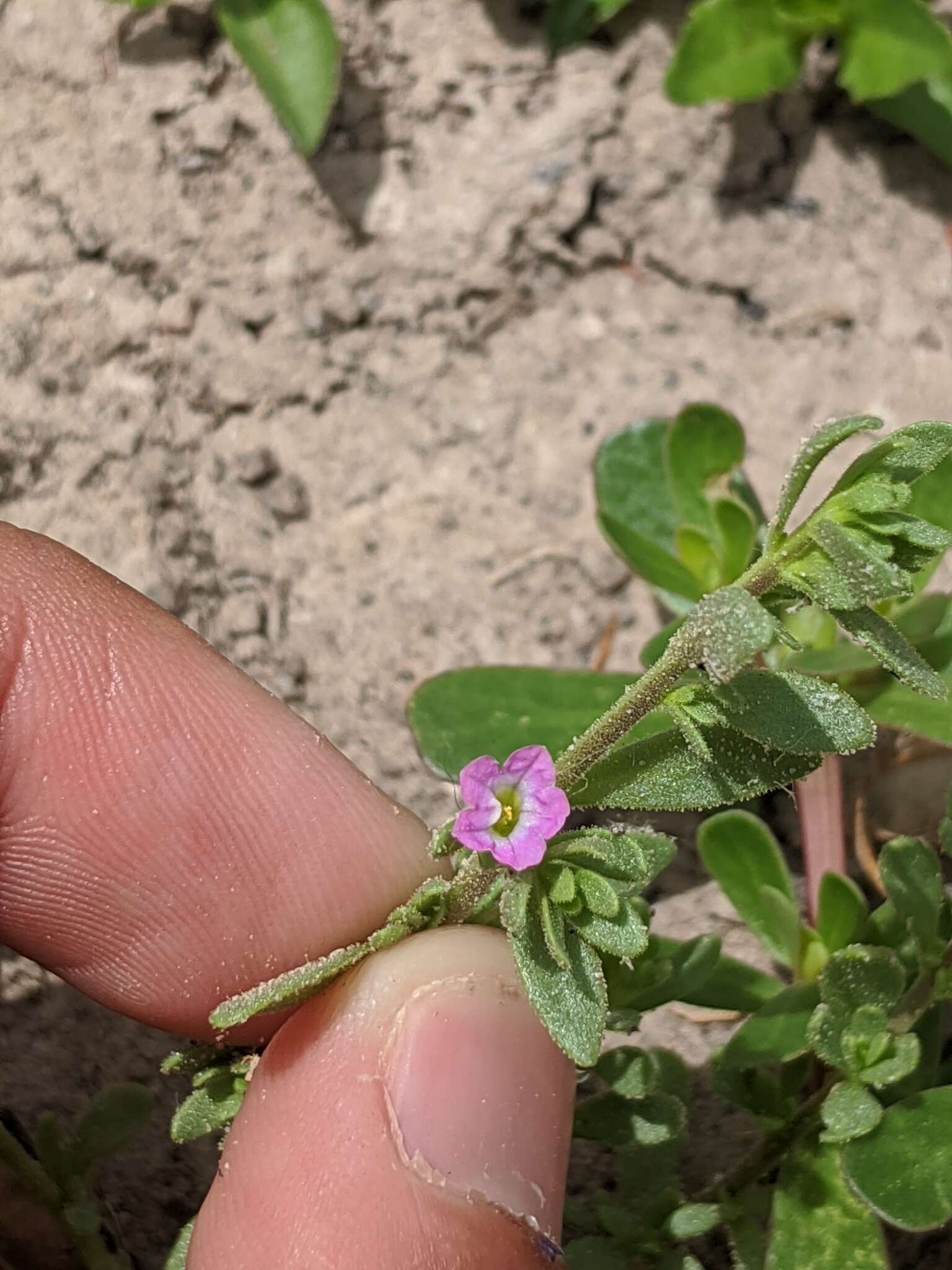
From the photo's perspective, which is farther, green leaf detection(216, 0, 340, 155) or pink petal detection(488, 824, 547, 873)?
green leaf detection(216, 0, 340, 155)

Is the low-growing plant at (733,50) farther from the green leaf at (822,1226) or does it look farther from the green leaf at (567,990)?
the green leaf at (822,1226)

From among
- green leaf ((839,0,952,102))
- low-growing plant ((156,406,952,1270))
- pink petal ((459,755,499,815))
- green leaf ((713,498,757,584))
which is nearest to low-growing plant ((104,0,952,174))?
green leaf ((839,0,952,102))

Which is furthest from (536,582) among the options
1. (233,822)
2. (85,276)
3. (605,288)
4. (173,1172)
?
(173,1172)

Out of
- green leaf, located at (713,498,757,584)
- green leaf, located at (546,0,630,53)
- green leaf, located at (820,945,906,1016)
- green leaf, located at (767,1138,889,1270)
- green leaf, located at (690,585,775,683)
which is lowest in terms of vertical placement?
green leaf, located at (767,1138,889,1270)

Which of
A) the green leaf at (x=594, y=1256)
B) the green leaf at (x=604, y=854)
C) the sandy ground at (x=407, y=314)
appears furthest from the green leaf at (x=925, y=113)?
the green leaf at (x=594, y=1256)

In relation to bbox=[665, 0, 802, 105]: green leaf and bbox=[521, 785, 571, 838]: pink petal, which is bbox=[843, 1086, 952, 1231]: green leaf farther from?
bbox=[665, 0, 802, 105]: green leaf

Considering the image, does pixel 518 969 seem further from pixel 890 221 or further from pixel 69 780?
pixel 890 221

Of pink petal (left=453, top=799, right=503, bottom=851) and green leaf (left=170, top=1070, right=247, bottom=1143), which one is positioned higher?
pink petal (left=453, top=799, right=503, bottom=851)
